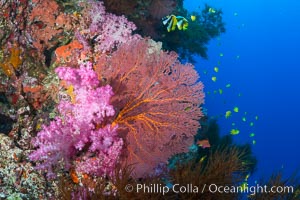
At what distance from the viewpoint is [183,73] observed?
402cm

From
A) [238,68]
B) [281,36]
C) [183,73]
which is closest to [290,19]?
[281,36]

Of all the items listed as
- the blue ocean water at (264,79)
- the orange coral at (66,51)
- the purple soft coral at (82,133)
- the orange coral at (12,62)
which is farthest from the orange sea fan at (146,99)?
the blue ocean water at (264,79)

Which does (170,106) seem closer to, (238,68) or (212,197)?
(212,197)

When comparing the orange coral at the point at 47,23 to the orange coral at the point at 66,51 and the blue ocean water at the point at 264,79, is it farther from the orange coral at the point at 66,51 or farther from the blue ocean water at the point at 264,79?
the blue ocean water at the point at 264,79

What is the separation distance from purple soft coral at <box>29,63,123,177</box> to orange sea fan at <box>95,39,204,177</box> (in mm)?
280

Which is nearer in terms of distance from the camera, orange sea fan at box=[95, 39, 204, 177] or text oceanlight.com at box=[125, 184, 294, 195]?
text oceanlight.com at box=[125, 184, 294, 195]

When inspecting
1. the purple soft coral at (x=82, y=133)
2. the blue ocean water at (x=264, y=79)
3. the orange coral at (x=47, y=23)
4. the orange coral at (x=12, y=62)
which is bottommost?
the purple soft coral at (x=82, y=133)

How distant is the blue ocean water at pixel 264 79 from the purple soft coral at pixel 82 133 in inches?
1659

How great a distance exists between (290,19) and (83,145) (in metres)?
119

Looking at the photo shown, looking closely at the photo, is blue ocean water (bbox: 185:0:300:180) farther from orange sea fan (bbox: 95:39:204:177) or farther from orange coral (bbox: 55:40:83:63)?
orange coral (bbox: 55:40:83:63)

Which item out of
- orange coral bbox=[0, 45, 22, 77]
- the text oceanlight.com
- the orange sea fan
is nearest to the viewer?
the text oceanlight.com

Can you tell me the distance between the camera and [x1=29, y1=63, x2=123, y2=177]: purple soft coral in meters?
3.62

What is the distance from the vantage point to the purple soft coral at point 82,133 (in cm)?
362

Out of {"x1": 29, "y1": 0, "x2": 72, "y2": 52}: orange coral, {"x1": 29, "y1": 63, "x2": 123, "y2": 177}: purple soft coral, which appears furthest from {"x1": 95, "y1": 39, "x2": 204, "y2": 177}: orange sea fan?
{"x1": 29, "y1": 0, "x2": 72, "y2": 52}: orange coral
